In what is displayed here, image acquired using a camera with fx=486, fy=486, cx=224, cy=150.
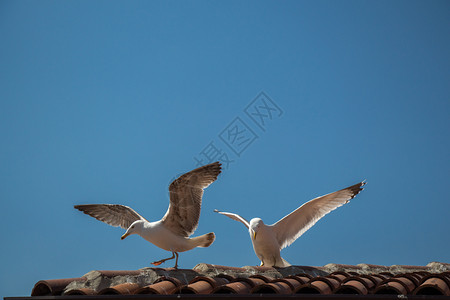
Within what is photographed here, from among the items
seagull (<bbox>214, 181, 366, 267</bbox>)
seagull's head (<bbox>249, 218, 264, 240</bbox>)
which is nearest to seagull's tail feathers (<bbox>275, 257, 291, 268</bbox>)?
seagull (<bbox>214, 181, 366, 267</bbox>)

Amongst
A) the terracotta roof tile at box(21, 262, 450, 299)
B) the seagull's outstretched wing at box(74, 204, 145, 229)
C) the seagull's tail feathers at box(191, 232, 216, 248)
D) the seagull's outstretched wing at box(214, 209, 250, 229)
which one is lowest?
the terracotta roof tile at box(21, 262, 450, 299)

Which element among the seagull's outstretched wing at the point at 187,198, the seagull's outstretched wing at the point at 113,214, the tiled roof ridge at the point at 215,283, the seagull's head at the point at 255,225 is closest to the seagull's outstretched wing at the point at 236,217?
the seagull's head at the point at 255,225

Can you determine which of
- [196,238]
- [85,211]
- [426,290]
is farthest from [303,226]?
[426,290]

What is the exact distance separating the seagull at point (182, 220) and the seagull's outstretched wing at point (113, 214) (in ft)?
3.02

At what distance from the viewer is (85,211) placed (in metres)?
9.01

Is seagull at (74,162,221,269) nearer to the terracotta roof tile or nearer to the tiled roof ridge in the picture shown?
the tiled roof ridge

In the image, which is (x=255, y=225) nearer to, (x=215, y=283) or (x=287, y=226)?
(x=287, y=226)

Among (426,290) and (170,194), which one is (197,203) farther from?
(426,290)

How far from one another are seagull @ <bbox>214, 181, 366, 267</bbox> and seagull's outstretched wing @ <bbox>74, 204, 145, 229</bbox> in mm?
1825

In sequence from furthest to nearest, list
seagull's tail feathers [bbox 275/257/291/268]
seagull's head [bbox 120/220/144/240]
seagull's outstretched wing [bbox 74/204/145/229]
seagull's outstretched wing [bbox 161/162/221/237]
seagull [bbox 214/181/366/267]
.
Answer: seagull's outstretched wing [bbox 74/204/145/229], seagull's tail feathers [bbox 275/257/291/268], seagull [bbox 214/181/366/267], seagull's head [bbox 120/220/144/240], seagull's outstretched wing [bbox 161/162/221/237]

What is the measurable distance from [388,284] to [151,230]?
390cm

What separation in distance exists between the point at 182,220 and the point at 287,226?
7.04ft

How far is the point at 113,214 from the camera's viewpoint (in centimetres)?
869

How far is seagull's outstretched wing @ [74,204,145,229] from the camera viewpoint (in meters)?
8.45
